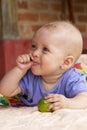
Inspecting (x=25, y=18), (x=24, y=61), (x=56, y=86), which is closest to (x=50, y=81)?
(x=56, y=86)

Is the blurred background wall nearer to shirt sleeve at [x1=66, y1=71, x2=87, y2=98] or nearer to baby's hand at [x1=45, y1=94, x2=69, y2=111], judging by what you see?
shirt sleeve at [x1=66, y1=71, x2=87, y2=98]

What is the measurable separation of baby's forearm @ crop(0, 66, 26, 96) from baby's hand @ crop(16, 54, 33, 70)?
0.03 m

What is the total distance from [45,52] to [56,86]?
0.16 m

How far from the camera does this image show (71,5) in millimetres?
4402

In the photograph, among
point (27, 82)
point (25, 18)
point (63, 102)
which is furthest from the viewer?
point (25, 18)

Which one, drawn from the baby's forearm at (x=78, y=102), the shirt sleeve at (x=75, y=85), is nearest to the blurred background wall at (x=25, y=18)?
the shirt sleeve at (x=75, y=85)

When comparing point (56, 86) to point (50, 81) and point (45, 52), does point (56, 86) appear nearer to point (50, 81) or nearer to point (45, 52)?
point (50, 81)

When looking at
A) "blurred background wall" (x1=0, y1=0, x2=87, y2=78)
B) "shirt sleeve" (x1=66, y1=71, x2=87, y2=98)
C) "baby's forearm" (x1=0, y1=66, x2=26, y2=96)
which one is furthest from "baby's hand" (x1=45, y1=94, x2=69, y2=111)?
"blurred background wall" (x1=0, y1=0, x2=87, y2=78)

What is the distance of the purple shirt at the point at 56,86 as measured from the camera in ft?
5.39

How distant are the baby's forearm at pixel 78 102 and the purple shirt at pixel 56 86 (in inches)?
2.0

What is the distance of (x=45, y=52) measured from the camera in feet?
5.35

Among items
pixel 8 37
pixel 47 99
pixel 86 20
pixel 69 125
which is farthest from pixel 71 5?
pixel 69 125

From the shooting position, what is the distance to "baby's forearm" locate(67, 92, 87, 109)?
4.92 feet

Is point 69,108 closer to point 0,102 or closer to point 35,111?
point 35,111
